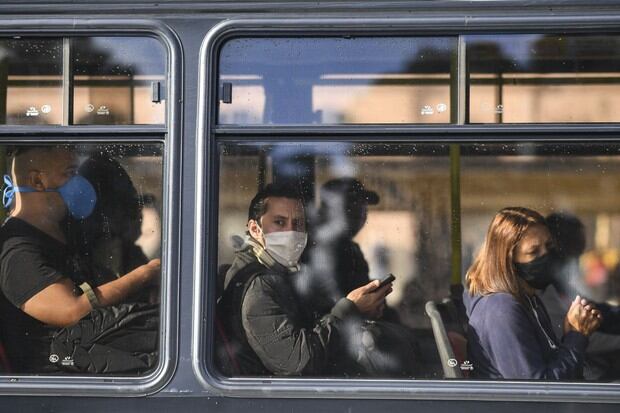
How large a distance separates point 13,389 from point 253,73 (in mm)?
1428

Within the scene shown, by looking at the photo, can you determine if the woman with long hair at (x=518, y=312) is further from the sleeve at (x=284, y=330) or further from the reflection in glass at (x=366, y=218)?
the sleeve at (x=284, y=330)

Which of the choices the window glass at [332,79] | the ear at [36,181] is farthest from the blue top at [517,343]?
the ear at [36,181]

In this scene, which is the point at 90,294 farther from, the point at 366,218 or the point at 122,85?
the point at 366,218

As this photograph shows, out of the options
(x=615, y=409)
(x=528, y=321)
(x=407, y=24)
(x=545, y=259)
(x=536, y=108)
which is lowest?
(x=615, y=409)

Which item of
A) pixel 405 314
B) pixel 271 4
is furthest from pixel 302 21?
pixel 405 314

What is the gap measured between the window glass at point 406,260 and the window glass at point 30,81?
0.67m

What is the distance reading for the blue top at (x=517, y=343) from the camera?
9.85 ft

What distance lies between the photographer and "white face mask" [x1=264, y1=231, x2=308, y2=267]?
10.1 feet

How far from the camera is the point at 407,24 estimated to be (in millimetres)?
3006

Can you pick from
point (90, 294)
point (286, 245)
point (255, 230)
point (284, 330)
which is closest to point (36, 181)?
point (90, 294)

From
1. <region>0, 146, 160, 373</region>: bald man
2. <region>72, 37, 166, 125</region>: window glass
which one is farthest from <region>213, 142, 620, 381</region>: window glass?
<region>0, 146, 160, 373</region>: bald man

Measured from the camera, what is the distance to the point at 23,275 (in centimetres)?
310

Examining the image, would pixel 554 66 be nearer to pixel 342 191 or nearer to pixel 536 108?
pixel 536 108

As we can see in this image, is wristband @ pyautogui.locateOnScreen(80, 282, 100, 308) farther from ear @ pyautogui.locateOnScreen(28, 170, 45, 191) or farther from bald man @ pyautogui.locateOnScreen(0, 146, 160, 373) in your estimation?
ear @ pyautogui.locateOnScreen(28, 170, 45, 191)
